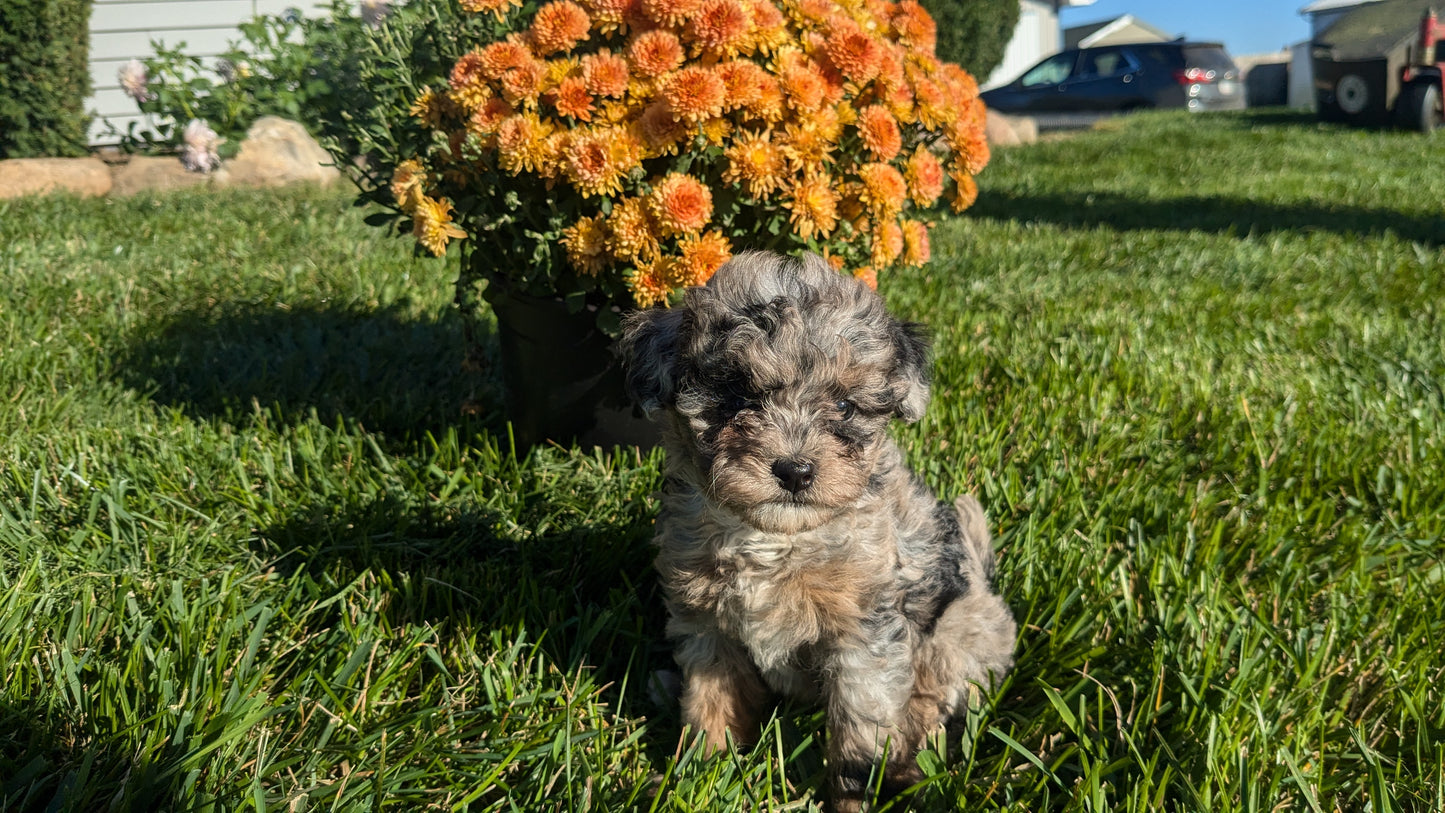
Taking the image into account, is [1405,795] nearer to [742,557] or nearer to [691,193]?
[742,557]

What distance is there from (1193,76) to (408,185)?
24.5 meters

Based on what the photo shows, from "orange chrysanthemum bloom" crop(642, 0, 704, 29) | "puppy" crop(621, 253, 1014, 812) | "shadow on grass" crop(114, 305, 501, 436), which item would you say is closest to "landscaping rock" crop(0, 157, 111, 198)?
"shadow on grass" crop(114, 305, 501, 436)

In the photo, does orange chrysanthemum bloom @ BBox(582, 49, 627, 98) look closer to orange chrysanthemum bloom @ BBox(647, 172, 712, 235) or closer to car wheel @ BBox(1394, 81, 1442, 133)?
orange chrysanthemum bloom @ BBox(647, 172, 712, 235)

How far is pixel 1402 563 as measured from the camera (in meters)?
3.55

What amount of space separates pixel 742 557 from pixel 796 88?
177 centimetres

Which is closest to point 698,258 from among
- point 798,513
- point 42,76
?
point 798,513

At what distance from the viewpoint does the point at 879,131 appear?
3.61m

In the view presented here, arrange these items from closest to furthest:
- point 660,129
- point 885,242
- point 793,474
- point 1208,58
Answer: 1. point 793,474
2. point 660,129
3. point 885,242
4. point 1208,58

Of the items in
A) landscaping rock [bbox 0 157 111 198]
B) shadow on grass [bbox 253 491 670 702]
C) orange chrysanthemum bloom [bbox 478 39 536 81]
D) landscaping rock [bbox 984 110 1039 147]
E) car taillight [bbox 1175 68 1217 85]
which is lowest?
shadow on grass [bbox 253 491 670 702]

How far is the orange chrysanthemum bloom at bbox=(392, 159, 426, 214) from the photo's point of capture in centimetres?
354

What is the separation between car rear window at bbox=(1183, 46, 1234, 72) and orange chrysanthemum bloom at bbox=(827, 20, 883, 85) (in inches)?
933

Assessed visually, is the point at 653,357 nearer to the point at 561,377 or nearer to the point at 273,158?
the point at 561,377

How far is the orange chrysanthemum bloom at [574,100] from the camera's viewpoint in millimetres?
3383

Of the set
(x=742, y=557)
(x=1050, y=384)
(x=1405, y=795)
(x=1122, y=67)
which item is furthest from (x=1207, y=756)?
(x=1122, y=67)
